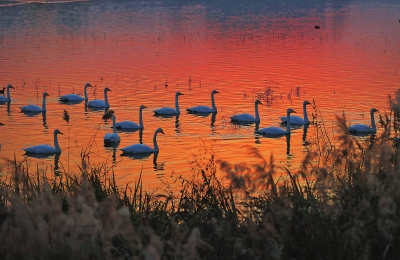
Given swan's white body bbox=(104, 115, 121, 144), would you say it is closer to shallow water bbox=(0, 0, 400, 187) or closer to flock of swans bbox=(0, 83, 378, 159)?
flock of swans bbox=(0, 83, 378, 159)

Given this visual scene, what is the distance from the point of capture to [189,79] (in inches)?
935

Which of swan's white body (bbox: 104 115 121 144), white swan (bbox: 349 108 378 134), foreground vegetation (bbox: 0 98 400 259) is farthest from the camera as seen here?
white swan (bbox: 349 108 378 134)

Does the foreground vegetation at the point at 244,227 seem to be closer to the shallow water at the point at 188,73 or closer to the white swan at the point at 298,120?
the shallow water at the point at 188,73

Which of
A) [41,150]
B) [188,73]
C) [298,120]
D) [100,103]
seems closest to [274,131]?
[298,120]

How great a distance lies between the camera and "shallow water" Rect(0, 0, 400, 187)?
1595 centimetres

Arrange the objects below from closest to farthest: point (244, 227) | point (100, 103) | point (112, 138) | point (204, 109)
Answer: point (244, 227), point (112, 138), point (204, 109), point (100, 103)

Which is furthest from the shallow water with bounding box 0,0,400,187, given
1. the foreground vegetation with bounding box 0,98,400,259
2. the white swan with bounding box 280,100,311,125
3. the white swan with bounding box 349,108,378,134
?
the foreground vegetation with bounding box 0,98,400,259

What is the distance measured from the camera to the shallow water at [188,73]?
1595 centimetres

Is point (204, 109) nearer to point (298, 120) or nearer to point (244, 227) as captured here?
point (298, 120)

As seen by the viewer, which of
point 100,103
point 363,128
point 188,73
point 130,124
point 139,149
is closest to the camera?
point 139,149

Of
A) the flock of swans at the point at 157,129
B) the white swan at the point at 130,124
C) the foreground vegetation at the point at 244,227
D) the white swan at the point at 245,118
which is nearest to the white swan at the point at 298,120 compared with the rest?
the flock of swans at the point at 157,129

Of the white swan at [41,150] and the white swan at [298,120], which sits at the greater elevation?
the white swan at [298,120]

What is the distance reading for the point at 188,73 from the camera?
81.7 ft

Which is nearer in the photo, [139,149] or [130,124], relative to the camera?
[139,149]
